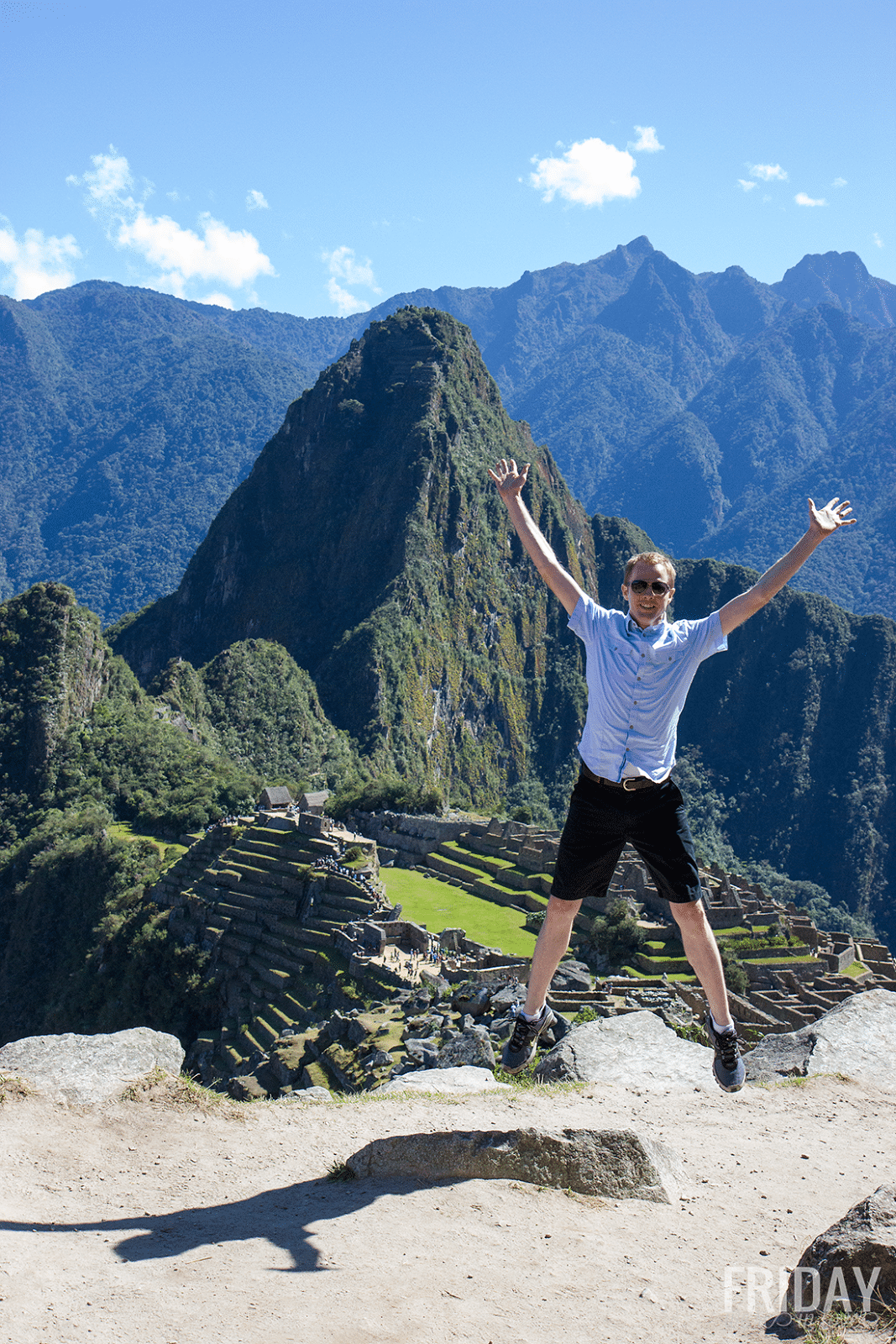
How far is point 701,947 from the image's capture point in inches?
216

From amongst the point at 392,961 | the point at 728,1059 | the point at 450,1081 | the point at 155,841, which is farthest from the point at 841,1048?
the point at 155,841

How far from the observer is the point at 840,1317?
4.11 metres

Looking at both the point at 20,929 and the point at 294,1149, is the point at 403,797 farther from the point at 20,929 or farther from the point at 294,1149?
the point at 294,1149

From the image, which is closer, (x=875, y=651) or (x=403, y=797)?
(x=403, y=797)

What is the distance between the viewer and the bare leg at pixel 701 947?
546cm

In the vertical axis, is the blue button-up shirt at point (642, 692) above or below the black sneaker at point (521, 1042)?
above

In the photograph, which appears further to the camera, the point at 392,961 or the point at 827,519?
the point at 392,961

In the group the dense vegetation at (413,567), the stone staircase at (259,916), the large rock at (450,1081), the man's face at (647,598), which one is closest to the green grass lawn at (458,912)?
the stone staircase at (259,916)

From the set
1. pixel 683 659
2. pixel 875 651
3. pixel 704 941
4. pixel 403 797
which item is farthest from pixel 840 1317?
pixel 875 651

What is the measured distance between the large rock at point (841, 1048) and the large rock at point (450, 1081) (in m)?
1.95

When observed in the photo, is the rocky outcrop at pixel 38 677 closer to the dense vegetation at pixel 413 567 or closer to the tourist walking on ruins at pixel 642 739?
the dense vegetation at pixel 413 567

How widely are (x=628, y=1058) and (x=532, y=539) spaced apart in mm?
4201

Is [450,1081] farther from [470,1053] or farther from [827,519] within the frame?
[827,519]

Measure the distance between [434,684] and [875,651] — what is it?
70.7 metres
